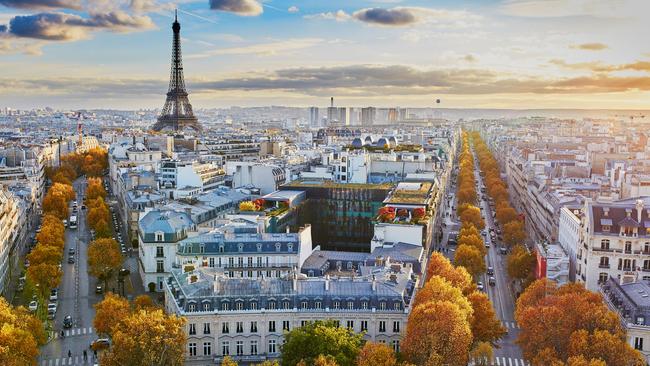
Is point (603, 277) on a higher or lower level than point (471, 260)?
higher

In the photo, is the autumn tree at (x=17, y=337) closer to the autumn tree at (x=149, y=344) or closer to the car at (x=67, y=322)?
the autumn tree at (x=149, y=344)

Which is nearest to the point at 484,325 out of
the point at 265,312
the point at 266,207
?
the point at 265,312

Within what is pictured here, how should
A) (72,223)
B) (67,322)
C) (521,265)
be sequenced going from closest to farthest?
(67,322) < (521,265) < (72,223)

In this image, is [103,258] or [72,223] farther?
[72,223]

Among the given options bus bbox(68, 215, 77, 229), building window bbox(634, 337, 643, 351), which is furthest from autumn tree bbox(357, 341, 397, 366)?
bus bbox(68, 215, 77, 229)

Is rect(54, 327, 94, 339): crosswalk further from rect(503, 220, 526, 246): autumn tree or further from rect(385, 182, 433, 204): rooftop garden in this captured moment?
rect(503, 220, 526, 246): autumn tree

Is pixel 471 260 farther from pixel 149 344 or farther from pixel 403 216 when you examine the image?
pixel 149 344
